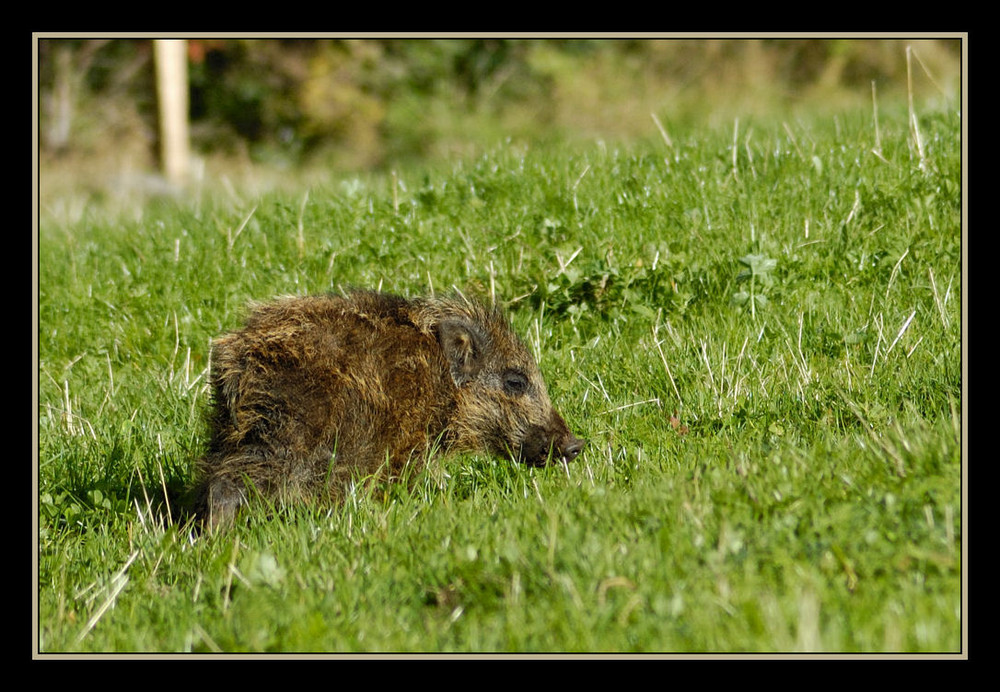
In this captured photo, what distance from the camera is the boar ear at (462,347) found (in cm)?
584

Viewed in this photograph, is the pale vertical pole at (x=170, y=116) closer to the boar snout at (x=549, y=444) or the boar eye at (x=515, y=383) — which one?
the boar eye at (x=515, y=383)

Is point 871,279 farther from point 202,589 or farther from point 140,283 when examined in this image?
point 140,283

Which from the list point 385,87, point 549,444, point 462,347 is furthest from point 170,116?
point 549,444

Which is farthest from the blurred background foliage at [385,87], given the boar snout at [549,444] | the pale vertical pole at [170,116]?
the boar snout at [549,444]

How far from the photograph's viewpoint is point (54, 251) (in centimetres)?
898

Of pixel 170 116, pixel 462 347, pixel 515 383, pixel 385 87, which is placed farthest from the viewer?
pixel 385 87

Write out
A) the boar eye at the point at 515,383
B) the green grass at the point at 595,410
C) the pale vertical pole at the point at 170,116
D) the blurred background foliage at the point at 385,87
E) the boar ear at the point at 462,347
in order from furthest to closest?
the blurred background foliage at the point at 385,87 < the pale vertical pole at the point at 170,116 < the boar eye at the point at 515,383 < the boar ear at the point at 462,347 < the green grass at the point at 595,410

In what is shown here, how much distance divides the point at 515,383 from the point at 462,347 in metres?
0.41

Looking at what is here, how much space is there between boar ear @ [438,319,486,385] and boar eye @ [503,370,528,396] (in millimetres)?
177

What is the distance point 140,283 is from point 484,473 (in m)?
3.91

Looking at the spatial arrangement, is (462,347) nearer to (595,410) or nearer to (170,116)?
(595,410)

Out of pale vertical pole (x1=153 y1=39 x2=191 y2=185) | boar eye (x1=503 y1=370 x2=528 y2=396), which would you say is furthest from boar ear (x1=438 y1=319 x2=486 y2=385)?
pale vertical pole (x1=153 y1=39 x2=191 y2=185)

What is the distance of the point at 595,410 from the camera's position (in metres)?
6.00

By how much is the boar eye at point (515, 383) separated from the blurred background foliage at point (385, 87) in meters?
15.4
